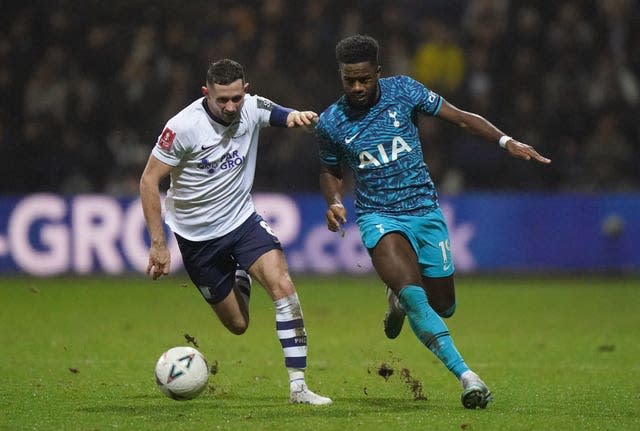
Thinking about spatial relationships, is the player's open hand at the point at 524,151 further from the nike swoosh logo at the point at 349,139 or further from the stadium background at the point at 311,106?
the stadium background at the point at 311,106

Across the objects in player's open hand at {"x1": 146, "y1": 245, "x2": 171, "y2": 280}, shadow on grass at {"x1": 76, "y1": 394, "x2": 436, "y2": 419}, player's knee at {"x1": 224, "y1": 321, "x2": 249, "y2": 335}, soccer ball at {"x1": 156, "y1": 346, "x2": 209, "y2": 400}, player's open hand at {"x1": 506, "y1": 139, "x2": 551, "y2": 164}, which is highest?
player's open hand at {"x1": 506, "y1": 139, "x2": 551, "y2": 164}

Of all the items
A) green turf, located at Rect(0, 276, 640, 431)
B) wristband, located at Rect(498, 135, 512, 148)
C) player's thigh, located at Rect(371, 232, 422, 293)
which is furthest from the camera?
wristband, located at Rect(498, 135, 512, 148)

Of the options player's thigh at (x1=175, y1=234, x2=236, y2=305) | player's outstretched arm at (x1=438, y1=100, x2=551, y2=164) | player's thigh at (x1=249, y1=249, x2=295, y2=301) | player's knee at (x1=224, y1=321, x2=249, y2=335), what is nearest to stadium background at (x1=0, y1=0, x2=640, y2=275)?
player's knee at (x1=224, y1=321, x2=249, y2=335)

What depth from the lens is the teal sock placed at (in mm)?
7141

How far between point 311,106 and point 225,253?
9.32 metres

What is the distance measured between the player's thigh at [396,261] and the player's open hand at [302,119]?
91 cm

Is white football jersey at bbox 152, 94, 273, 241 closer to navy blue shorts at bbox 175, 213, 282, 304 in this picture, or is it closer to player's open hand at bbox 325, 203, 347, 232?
navy blue shorts at bbox 175, 213, 282, 304

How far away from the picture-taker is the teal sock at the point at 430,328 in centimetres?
714

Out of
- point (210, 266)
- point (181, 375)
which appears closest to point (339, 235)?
point (210, 266)

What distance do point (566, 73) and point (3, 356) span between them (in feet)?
35.0

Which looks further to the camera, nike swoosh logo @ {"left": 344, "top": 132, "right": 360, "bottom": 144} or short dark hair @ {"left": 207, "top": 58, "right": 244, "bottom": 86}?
nike swoosh logo @ {"left": 344, "top": 132, "right": 360, "bottom": 144}

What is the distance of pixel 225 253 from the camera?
26.9 ft

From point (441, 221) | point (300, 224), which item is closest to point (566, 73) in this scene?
point (300, 224)

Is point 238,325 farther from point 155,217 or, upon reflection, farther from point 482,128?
point 482,128
